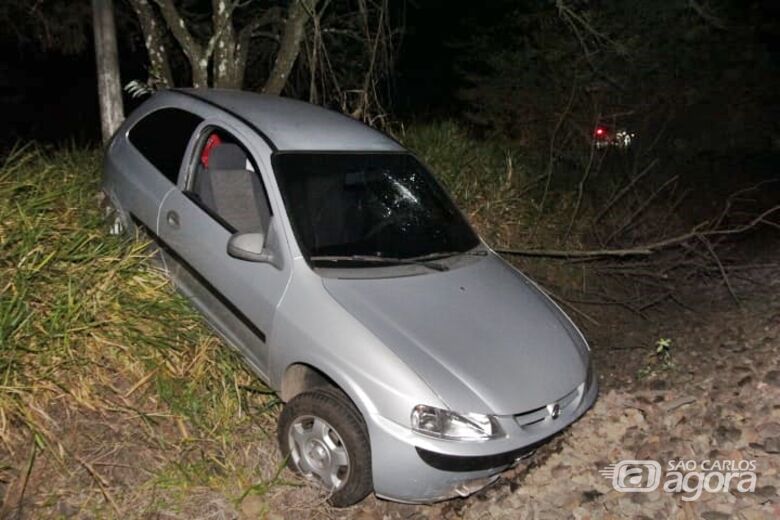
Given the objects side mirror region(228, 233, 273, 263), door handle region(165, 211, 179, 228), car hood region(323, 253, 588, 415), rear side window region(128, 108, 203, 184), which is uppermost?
rear side window region(128, 108, 203, 184)

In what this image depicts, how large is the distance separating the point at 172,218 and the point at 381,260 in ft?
4.68

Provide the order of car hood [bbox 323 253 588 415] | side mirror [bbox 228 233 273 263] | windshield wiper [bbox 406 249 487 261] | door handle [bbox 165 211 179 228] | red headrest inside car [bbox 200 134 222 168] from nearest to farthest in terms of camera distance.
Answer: car hood [bbox 323 253 588 415] → side mirror [bbox 228 233 273 263] → windshield wiper [bbox 406 249 487 261] → door handle [bbox 165 211 179 228] → red headrest inside car [bbox 200 134 222 168]

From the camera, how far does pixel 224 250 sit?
404 cm

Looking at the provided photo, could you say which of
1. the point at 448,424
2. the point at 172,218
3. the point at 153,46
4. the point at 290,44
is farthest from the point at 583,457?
the point at 153,46

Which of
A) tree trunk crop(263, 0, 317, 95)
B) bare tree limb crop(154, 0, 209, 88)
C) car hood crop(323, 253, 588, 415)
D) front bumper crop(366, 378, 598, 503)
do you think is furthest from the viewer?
tree trunk crop(263, 0, 317, 95)

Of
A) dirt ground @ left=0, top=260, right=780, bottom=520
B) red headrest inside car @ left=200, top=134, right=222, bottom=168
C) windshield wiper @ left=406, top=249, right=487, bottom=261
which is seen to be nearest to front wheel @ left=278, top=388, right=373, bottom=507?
dirt ground @ left=0, top=260, right=780, bottom=520

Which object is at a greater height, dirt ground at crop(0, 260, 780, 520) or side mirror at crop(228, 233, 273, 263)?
side mirror at crop(228, 233, 273, 263)

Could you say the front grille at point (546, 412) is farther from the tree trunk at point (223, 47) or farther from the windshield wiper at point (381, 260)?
the tree trunk at point (223, 47)

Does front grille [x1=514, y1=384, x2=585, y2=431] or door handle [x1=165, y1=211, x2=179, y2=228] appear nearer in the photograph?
front grille [x1=514, y1=384, x2=585, y2=431]

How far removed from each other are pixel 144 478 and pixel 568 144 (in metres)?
7.65

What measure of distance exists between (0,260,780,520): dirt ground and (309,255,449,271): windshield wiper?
1136 mm

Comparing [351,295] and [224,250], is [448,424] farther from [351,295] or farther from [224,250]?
[224,250]

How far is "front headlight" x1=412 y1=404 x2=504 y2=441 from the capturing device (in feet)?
10.5

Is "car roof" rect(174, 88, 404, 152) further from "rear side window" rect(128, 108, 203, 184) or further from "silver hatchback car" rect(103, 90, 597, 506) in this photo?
"rear side window" rect(128, 108, 203, 184)
